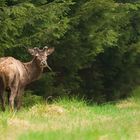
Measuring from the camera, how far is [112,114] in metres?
14.7

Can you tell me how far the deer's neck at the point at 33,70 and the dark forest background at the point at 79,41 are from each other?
30.5 inches

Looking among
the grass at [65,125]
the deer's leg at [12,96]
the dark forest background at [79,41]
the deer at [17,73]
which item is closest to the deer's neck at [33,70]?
the deer at [17,73]

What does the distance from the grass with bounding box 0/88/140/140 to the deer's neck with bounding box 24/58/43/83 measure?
1416 millimetres

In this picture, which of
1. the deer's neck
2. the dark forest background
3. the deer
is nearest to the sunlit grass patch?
the deer

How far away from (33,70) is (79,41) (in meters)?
3.44

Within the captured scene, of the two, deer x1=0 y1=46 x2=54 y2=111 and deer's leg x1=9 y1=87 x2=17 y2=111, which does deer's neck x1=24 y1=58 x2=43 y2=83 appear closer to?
deer x1=0 y1=46 x2=54 y2=111

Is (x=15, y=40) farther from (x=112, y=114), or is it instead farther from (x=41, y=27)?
(x=112, y=114)

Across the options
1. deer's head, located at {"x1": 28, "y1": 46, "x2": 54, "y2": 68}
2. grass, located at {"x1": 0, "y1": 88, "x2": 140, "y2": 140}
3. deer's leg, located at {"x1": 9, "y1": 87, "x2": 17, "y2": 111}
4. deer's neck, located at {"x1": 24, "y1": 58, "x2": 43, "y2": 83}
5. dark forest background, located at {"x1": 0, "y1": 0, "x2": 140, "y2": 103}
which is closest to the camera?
grass, located at {"x1": 0, "y1": 88, "x2": 140, "y2": 140}

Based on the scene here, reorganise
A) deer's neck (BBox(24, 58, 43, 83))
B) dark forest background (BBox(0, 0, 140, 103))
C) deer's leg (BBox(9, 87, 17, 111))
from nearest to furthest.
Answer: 1. deer's leg (BBox(9, 87, 17, 111))
2. deer's neck (BBox(24, 58, 43, 83))
3. dark forest background (BBox(0, 0, 140, 103))

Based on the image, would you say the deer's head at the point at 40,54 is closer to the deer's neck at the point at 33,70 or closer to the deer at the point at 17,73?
the deer at the point at 17,73

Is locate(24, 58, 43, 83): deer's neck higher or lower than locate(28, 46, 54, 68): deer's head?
lower

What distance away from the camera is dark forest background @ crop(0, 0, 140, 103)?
17031 mm

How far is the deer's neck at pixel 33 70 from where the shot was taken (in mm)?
16359

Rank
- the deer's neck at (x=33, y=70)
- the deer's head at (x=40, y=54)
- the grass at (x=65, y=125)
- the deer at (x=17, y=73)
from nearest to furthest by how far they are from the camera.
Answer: the grass at (x=65, y=125) < the deer at (x=17, y=73) < the deer's head at (x=40, y=54) < the deer's neck at (x=33, y=70)
